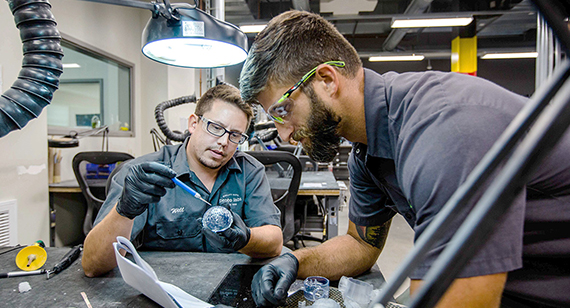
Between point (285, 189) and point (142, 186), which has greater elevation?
point (142, 186)

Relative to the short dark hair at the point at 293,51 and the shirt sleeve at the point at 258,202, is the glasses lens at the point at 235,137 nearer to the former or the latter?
the shirt sleeve at the point at 258,202

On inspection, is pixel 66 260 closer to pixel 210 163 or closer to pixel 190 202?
pixel 190 202

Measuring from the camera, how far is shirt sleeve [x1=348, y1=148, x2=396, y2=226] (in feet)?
3.65

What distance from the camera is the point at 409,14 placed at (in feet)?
16.9

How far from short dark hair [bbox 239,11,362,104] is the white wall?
248cm

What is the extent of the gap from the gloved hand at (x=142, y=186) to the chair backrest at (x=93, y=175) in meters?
1.51

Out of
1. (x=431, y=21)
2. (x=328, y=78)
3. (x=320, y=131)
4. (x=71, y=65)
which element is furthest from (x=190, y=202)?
(x=431, y=21)

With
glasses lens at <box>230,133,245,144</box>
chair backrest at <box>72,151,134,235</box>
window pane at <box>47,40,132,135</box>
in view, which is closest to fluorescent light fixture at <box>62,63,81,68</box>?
window pane at <box>47,40,132,135</box>

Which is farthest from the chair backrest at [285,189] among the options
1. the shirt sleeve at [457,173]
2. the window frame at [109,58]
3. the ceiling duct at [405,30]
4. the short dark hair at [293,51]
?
the ceiling duct at [405,30]

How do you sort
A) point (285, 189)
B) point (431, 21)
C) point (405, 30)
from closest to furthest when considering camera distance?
point (285, 189)
point (431, 21)
point (405, 30)

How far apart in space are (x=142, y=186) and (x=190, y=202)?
0.41 metres

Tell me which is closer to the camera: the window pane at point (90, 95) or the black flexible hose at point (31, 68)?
the black flexible hose at point (31, 68)

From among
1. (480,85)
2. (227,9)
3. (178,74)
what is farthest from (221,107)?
(227,9)

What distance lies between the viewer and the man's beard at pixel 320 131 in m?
0.89
